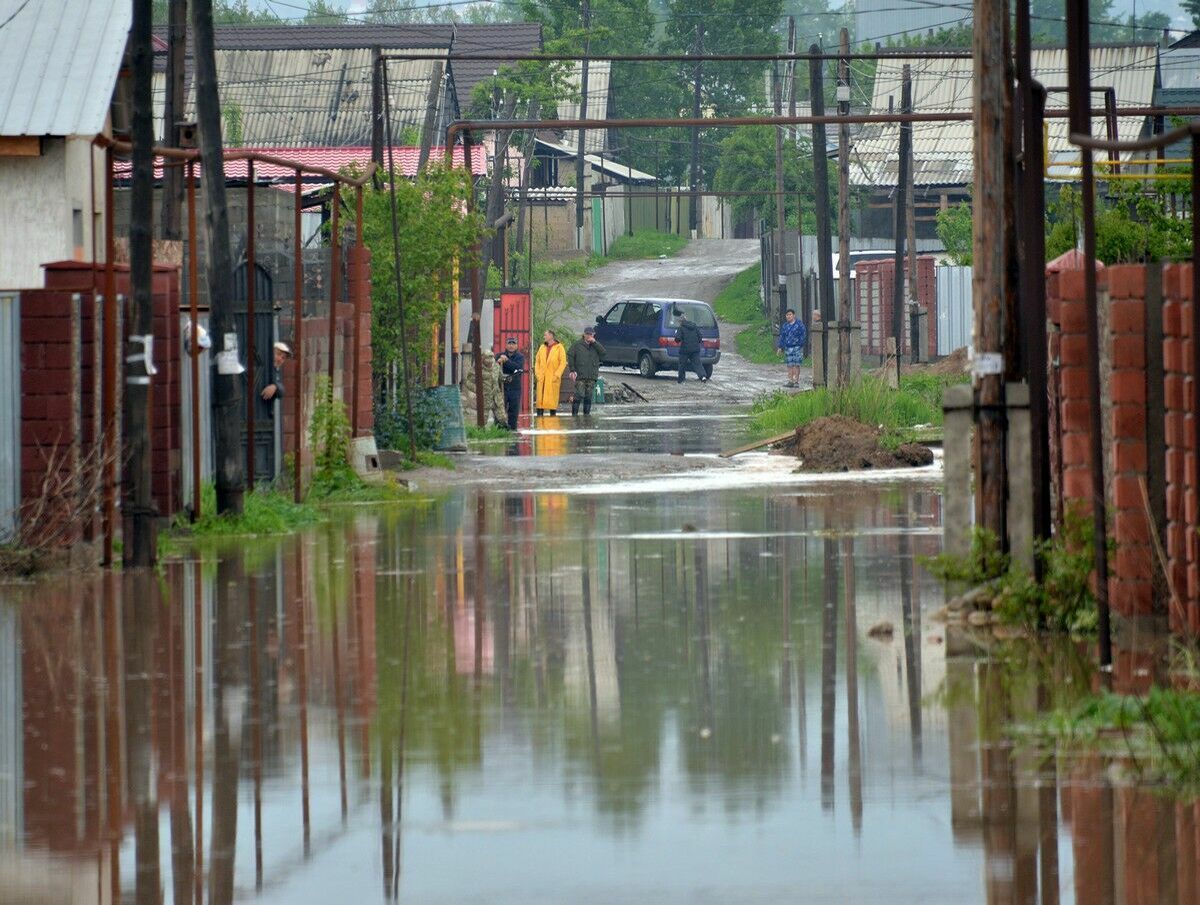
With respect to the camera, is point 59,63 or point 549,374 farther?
point 549,374

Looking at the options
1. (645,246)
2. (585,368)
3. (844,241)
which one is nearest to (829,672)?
(844,241)

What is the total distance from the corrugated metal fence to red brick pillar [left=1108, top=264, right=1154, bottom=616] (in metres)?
44.2

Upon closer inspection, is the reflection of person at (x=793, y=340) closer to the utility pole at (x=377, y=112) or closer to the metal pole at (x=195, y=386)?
the utility pole at (x=377, y=112)

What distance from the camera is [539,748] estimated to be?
8578mm

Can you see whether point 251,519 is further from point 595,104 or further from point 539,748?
point 595,104

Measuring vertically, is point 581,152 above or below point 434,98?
above

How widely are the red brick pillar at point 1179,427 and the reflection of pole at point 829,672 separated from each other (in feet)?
5.92

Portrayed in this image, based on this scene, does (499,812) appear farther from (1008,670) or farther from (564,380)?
(564,380)

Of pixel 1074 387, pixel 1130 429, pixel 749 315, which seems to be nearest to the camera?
pixel 1130 429

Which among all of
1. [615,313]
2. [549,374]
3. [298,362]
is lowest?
[298,362]

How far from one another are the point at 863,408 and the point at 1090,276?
2025 cm

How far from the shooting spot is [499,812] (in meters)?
7.43

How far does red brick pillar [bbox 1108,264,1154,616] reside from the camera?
11.0m

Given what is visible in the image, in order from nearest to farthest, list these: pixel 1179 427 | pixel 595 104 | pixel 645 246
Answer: pixel 1179 427, pixel 645 246, pixel 595 104
